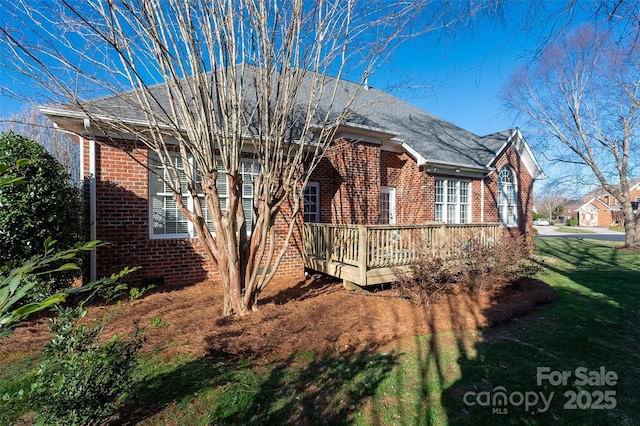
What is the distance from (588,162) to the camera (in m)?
19.6

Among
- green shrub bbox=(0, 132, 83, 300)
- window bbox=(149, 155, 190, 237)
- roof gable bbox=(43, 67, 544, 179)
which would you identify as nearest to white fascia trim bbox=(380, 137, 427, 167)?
roof gable bbox=(43, 67, 544, 179)

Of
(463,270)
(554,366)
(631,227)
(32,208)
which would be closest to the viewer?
(554,366)

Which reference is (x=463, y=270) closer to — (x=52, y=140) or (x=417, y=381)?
(x=417, y=381)

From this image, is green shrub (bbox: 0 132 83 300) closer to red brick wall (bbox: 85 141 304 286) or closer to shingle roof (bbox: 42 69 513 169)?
red brick wall (bbox: 85 141 304 286)

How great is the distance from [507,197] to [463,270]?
1013cm

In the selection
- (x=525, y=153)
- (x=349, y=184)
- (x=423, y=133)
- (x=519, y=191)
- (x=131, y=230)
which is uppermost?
(x=423, y=133)

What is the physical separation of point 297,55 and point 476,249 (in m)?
5.44

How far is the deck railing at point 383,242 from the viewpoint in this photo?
683cm

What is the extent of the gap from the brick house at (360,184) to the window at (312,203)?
3 cm

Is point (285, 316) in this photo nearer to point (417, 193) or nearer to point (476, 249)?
point (476, 249)

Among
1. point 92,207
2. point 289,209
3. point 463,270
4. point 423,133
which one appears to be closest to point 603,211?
point 423,133

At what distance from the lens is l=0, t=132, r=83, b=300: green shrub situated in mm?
5008

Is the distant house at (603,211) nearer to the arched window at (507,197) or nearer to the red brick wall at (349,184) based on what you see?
the arched window at (507,197)

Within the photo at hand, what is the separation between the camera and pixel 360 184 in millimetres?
10078
